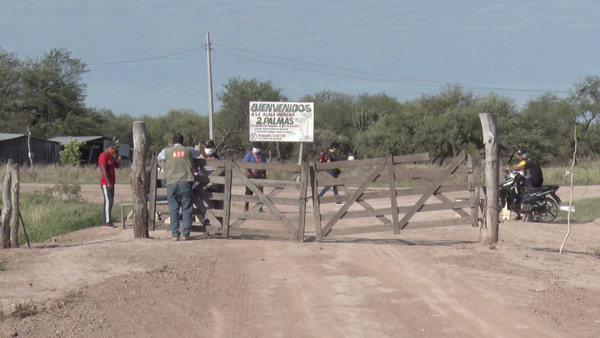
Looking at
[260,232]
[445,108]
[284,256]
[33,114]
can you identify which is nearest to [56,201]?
[260,232]

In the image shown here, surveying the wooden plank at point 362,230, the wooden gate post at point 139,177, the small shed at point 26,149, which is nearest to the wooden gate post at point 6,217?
the wooden gate post at point 139,177

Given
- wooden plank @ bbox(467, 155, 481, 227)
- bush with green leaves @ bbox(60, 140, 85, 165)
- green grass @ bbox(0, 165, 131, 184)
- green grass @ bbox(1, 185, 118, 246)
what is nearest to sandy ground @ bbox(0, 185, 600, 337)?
wooden plank @ bbox(467, 155, 481, 227)

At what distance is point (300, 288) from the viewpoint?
9.11 m

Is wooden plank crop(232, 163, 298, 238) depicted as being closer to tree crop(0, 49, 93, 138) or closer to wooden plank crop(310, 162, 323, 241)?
wooden plank crop(310, 162, 323, 241)

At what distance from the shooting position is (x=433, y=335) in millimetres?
7172

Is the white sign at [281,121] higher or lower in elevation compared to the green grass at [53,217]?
higher

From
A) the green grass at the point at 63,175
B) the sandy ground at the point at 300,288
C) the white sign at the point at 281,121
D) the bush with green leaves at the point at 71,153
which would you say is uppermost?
the white sign at the point at 281,121

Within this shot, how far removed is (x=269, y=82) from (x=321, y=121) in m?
8.07

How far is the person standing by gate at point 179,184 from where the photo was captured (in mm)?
12812

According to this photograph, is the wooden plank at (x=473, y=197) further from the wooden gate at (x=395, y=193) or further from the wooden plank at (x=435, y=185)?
the wooden plank at (x=435, y=185)

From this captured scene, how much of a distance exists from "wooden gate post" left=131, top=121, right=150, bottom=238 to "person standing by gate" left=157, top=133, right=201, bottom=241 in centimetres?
48

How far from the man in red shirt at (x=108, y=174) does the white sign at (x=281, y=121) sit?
14.7 metres

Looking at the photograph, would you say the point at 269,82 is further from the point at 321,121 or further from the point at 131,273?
the point at 131,273

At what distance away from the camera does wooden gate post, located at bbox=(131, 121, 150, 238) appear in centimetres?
1316
